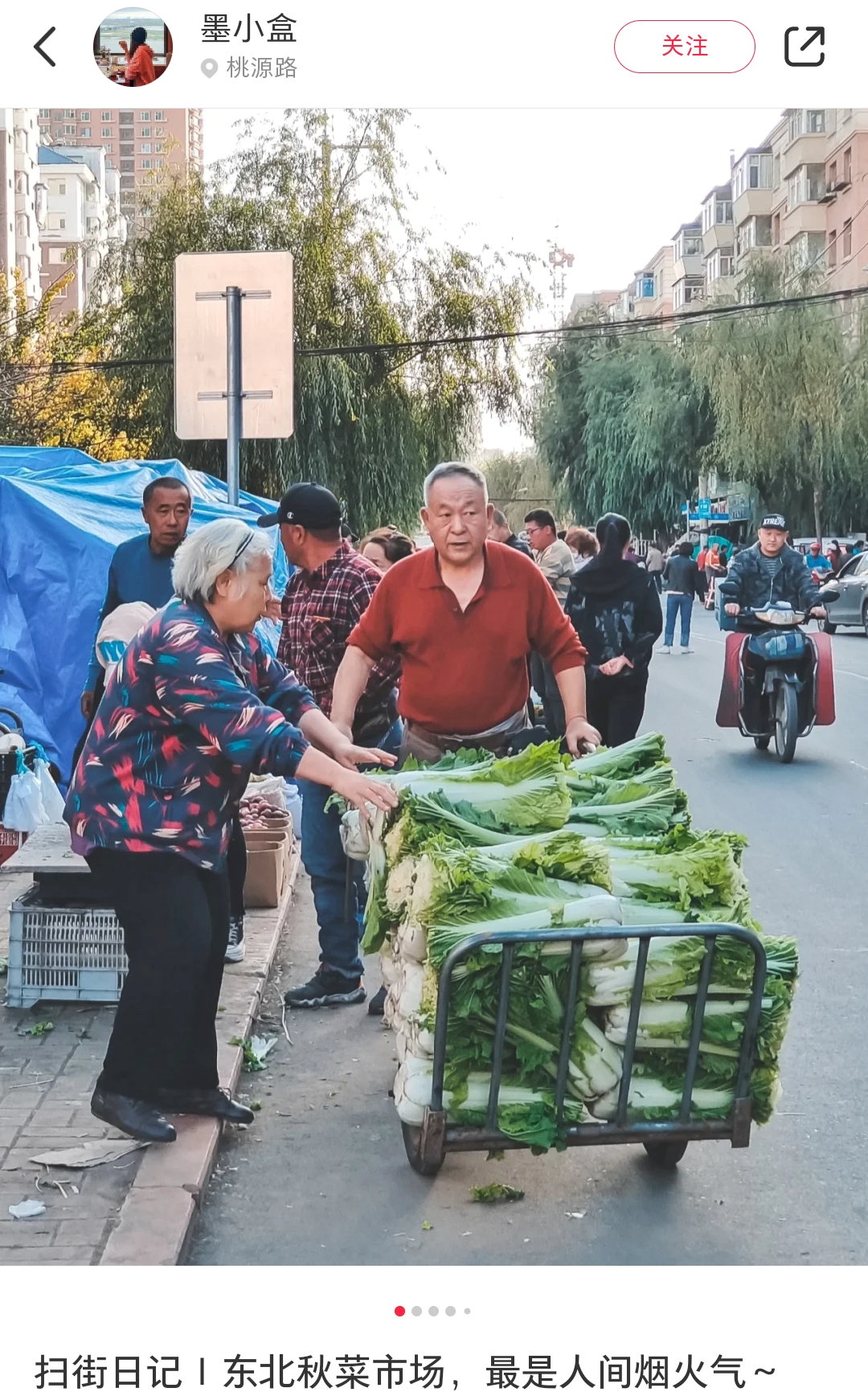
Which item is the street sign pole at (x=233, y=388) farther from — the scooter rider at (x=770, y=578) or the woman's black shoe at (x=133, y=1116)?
the scooter rider at (x=770, y=578)

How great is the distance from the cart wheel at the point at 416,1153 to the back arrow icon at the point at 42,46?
9.83 feet

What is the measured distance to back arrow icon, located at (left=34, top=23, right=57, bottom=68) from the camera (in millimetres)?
4102

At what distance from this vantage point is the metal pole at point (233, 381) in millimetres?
7945

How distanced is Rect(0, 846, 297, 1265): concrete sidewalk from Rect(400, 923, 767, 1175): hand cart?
74cm

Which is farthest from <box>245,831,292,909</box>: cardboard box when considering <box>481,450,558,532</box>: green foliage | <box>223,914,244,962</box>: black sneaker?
<box>481,450,558,532</box>: green foliage

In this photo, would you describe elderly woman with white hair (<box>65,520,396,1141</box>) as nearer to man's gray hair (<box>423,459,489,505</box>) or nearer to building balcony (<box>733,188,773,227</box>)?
man's gray hair (<box>423,459,489,505</box>)

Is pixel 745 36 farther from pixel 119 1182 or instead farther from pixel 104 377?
pixel 104 377

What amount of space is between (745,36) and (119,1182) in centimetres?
354

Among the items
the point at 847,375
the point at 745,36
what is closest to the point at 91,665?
the point at 745,36

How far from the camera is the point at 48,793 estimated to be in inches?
336

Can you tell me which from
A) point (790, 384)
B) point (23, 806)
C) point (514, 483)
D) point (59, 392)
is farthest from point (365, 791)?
point (514, 483)
